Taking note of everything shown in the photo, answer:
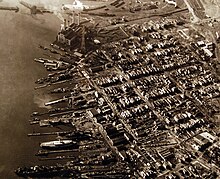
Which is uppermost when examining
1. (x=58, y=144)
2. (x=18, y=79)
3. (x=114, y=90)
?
(x=18, y=79)

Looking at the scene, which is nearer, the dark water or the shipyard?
the dark water

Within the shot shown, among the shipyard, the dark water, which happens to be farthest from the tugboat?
the dark water

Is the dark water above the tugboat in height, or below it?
above

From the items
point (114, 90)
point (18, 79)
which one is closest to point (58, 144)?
point (114, 90)

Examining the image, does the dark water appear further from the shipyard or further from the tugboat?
the tugboat

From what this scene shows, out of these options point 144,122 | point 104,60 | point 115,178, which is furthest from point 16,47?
point 115,178

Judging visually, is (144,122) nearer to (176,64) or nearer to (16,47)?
(176,64)

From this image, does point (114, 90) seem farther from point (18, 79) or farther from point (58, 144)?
point (18, 79)
